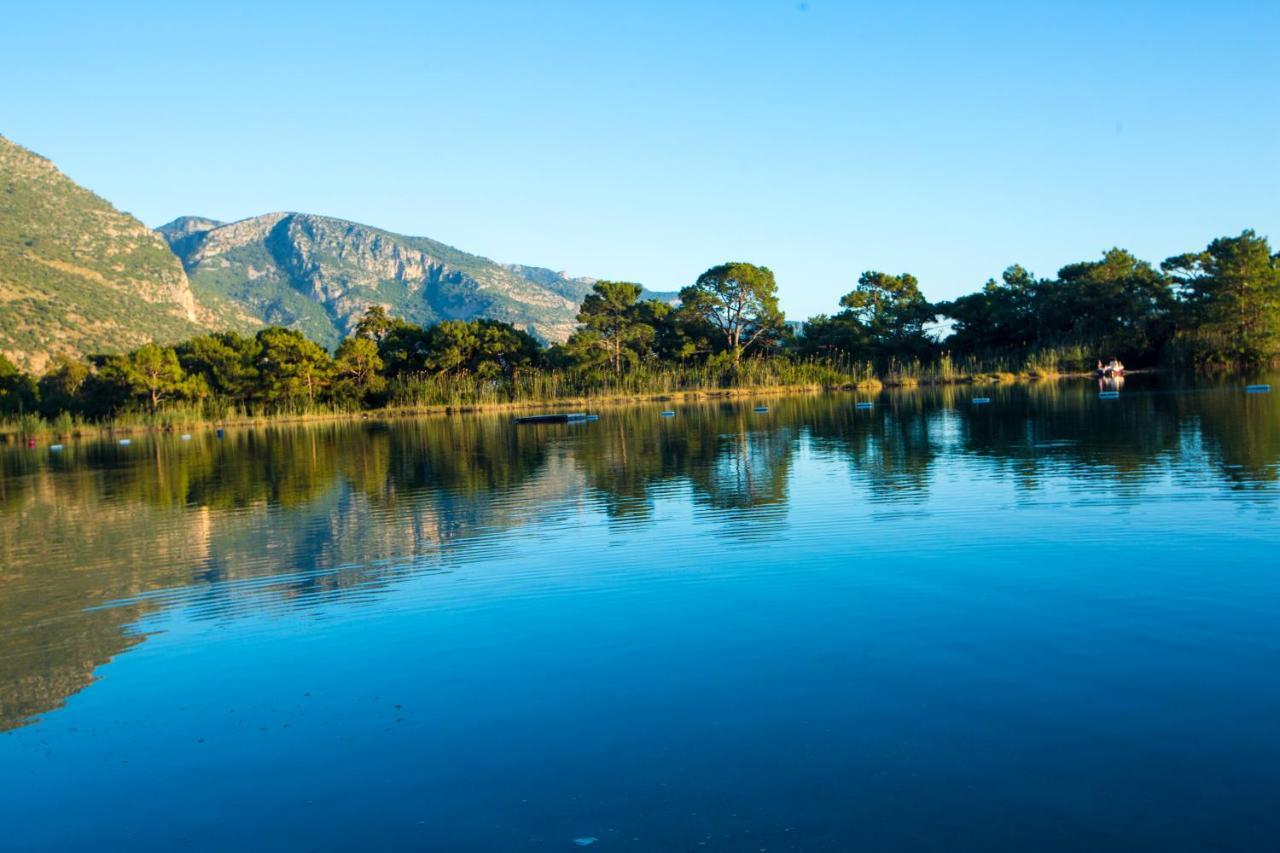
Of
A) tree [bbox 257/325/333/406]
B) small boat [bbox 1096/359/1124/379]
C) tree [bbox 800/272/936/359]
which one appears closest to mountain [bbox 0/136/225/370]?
tree [bbox 257/325/333/406]

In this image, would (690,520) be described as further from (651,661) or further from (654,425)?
(654,425)

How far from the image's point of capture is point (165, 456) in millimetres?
35969

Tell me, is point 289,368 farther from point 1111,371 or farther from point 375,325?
point 1111,371

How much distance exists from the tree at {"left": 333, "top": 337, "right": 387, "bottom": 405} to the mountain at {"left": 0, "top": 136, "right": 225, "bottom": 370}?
157 ft

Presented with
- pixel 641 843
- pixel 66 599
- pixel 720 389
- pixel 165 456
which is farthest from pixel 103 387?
pixel 641 843

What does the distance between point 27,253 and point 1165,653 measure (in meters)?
140

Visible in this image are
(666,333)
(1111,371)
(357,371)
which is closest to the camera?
(1111,371)

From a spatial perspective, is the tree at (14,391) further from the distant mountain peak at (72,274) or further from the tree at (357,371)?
the distant mountain peak at (72,274)

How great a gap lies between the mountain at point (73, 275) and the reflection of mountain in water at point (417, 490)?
76.5 meters

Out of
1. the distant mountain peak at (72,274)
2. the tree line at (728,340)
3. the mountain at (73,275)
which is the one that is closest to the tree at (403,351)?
the tree line at (728,340)

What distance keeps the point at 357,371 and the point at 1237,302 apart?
5502 cm

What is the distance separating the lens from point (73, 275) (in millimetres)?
124188

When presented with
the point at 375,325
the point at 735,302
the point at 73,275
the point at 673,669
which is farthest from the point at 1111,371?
the point at 73,275

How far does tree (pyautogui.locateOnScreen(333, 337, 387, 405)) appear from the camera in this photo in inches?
2504
